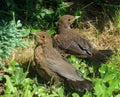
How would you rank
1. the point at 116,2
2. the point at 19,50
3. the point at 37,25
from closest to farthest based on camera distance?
the point at 19,50 < the point at 37,25 < the point at 116,2

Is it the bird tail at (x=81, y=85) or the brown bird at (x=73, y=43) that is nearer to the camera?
the bird tail at (x=81, y=85)

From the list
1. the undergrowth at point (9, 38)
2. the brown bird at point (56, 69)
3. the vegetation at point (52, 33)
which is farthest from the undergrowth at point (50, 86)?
the undergrowth at point (9, 38)

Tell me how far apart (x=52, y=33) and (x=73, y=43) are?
0.59 metres

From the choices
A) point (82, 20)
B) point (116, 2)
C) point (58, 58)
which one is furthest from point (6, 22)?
point (116, 2)

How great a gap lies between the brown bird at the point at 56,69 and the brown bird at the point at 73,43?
2.28 feet

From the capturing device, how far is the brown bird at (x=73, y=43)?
7.16m

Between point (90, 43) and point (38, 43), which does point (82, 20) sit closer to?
point (90, 43)

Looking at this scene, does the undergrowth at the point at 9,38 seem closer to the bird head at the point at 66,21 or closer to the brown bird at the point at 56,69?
the brown bird at the point at 56,69

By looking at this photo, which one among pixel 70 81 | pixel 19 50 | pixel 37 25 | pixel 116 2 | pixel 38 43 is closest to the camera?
pixel 70 81

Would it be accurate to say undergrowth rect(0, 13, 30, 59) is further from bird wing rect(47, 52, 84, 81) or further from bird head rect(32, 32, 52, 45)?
bird wing rect(47, 52, 84, 81)

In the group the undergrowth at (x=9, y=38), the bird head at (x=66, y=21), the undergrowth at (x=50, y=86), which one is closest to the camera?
the undergrowth at (x=50, y=86)

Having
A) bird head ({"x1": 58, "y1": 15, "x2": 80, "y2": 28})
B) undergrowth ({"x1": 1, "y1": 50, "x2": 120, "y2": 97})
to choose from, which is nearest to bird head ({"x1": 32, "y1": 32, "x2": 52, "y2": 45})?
undergrowth ({"x1": 1, "y1": 50, "x2": 120, "y2": 97})

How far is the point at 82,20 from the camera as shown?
26.9 feet

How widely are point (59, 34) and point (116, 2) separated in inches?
59.6
